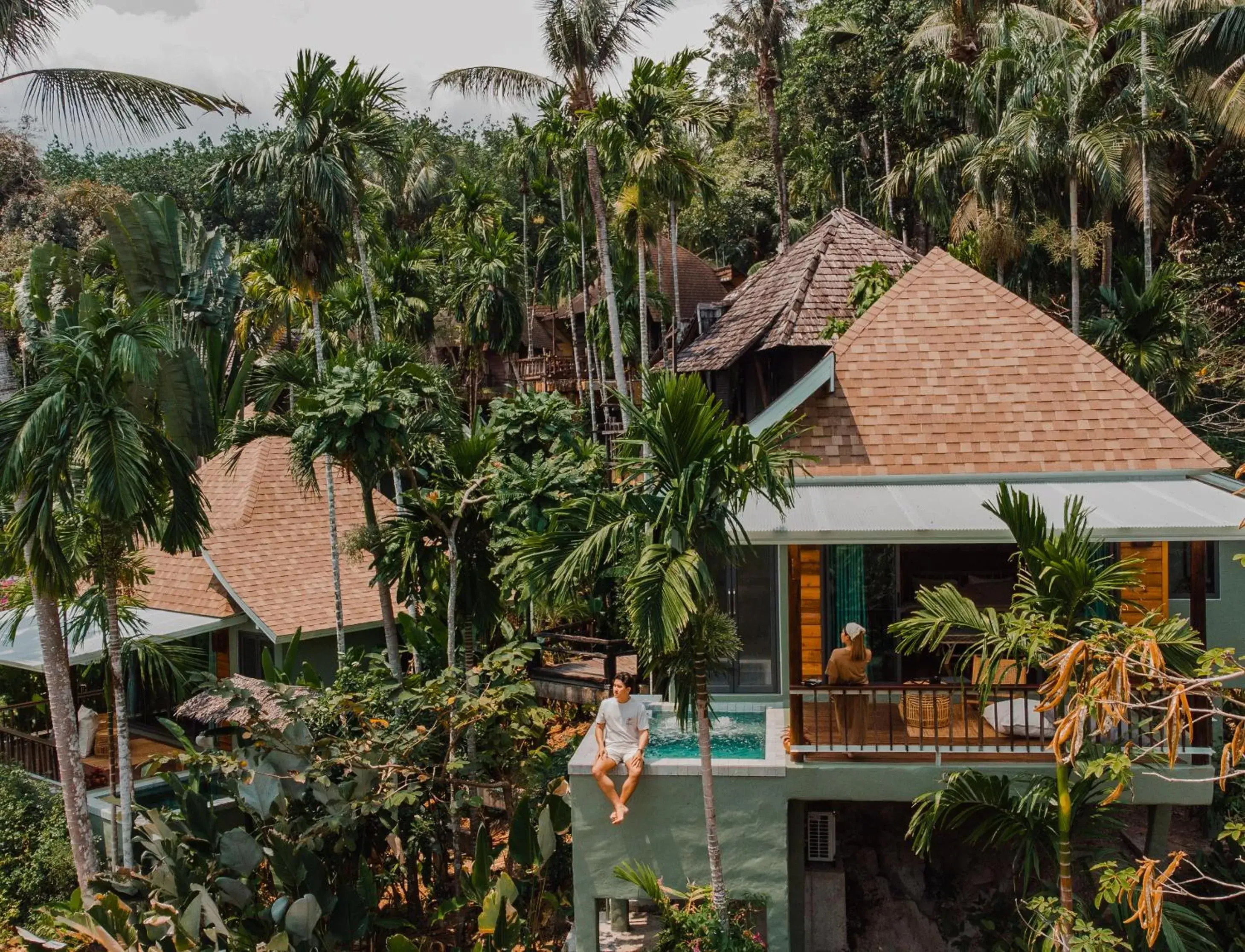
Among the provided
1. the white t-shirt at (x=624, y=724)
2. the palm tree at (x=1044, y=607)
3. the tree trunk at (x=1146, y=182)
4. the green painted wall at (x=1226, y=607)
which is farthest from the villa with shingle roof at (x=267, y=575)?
the tree trunk at (x=1146, y=182)

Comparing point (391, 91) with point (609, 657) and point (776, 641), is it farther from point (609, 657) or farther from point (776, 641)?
point (776, 641)

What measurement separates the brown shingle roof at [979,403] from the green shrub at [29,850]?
35.6ft

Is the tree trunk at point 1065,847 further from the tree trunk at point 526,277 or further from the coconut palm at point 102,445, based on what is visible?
the tree trunk at point 526,277

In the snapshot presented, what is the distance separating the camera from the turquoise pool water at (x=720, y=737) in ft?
34.3

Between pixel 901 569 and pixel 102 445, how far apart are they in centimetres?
891

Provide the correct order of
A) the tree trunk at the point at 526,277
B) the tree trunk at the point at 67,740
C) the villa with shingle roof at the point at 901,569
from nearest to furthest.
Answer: the villa with shingle roof at the point at 901,569 → the tree trunk at the point at 67,740 → the tree trunk at the point at 526,277

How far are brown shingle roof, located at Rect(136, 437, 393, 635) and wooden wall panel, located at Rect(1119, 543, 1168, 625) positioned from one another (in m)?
10.4

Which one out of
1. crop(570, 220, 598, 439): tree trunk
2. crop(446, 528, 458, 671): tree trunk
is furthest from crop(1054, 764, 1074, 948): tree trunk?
crop(570, 220, 598, 439): tree trunk

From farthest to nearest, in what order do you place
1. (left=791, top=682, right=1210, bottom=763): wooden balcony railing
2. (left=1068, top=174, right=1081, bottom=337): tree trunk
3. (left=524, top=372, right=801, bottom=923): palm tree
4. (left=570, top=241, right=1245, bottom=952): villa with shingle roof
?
(left=1068, top=174, right=1081, bottom=337): tree trunk → (left=570, top=241, right=1245, bottom=952): villa with shingle roof → (left=791, top=682, right=1210, bottom=763): wooden balcony railing → (left=524, top=372, right=801, bottom=923): palm tree

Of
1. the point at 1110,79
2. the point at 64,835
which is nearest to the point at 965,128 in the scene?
the point at 1110,79

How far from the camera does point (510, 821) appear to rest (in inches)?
459

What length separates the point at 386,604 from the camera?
14.0m

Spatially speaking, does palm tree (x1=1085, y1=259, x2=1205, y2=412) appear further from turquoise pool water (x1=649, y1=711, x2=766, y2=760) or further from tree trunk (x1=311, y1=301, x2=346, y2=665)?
tree trunk (x1=311, y1=301, x2=346, y2=665)

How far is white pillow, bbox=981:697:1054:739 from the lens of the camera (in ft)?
31.9
